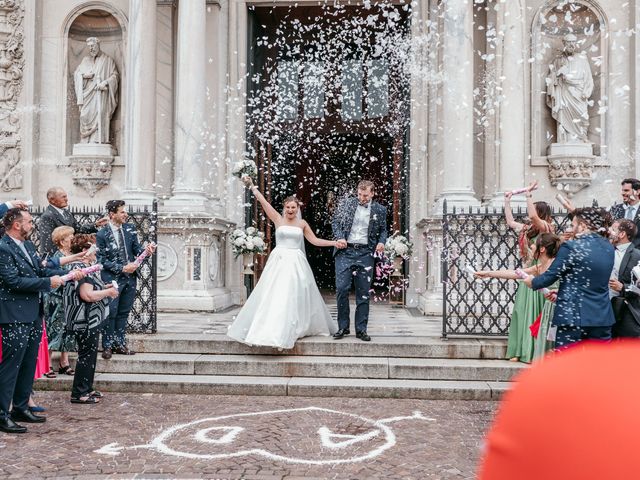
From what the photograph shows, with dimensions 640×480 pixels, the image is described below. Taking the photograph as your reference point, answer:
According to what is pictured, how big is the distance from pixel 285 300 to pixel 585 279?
13.3ft

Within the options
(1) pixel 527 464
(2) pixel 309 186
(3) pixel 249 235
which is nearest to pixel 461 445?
(1) pixel 527 464

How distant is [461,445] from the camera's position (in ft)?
19.1

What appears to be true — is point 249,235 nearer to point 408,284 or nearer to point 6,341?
point 408,284

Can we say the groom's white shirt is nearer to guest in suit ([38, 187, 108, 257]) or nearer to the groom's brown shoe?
the groom's brown shoe

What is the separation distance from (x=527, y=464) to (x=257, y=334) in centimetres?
773

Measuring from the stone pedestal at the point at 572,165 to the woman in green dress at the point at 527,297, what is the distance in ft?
16.7

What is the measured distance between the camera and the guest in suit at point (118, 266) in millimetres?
8492

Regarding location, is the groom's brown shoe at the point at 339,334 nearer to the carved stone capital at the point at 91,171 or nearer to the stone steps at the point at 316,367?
the stone steps at the point at 316,367

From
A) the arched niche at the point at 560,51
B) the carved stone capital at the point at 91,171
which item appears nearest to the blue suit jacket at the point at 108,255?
the carved stone capital at the point at 91,171

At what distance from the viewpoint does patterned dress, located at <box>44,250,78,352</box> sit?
818 cm

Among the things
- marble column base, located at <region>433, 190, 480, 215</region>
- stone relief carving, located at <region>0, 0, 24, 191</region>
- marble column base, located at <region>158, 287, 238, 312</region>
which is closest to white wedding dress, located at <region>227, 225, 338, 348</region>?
marble column base, located at <region>158, 287, 238, 312</region>

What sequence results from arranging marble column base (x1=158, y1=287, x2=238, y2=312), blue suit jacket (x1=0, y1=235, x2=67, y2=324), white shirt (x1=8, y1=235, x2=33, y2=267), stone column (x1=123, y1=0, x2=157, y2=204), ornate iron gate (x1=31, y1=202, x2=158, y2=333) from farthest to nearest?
1. stone column (x1=123, y1=0, x2=157, y2=204)
2. marble column base (x1=158, y1=287, x2=238, y2=312)
3. ornate iron gate (x1=31, y1=202, x2=158, y2=333)
4. white shirt (x1=8, y1=235, x2=33, y2=267)
5. blue suit jacket (x1=0, y1=235, x2=67, y2=324)

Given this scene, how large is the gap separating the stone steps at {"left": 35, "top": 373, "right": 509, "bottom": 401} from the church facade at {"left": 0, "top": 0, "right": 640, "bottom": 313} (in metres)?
4.12

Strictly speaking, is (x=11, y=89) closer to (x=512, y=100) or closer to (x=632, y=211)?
(x=512, y=100)
